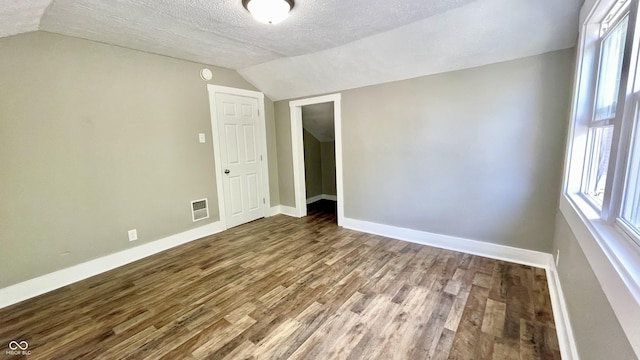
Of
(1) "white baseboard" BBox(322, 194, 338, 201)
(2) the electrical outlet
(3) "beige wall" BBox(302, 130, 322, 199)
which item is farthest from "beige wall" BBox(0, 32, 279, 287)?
(1) "white baseboard" BBox(322, 194, 338, 201)

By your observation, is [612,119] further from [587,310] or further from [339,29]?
[339,29]

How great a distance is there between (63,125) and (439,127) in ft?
12.5

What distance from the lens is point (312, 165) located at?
547 cm

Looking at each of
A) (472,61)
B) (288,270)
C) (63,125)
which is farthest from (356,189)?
(63,125)

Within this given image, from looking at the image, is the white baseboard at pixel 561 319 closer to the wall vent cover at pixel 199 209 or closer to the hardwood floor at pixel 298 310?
the hardwood floor at pixel 298 310

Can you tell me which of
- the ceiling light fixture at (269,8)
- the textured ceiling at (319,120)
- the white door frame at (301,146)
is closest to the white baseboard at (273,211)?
the white door frame at (301,146)

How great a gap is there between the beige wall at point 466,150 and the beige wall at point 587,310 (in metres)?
0.65

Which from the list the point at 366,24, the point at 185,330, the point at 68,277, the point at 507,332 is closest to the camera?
the point at 507,332

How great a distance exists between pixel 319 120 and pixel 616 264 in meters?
4.27

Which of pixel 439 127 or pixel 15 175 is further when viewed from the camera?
pixel 439 127

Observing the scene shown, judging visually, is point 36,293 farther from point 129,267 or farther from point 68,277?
point 129,267

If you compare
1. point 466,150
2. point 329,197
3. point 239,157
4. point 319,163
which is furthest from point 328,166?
point 466,150

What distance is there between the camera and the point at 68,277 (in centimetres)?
254

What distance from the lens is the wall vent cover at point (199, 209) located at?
3514 mm
